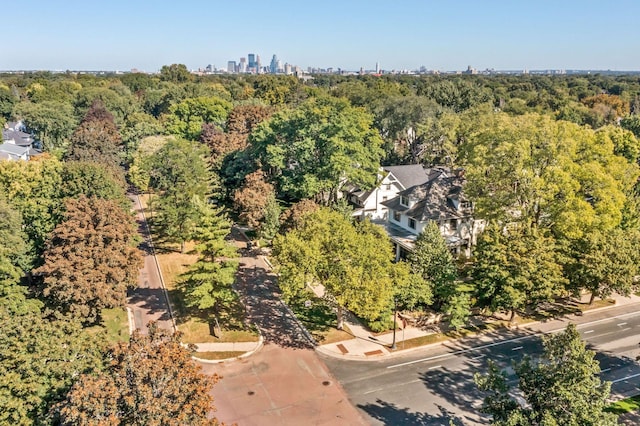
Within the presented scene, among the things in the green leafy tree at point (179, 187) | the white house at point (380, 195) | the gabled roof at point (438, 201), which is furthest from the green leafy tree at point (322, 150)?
the green leafy tree at point (179, 187)

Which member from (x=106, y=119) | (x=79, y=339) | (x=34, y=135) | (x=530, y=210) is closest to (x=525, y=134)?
(x=530, y=210)

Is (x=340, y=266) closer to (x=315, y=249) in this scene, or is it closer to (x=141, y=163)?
(x=315, y=249)

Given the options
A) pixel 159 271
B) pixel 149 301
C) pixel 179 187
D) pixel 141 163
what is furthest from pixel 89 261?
pixel 141 163

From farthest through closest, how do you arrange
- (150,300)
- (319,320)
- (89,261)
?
(150,300) < (319,320) < (89,261)

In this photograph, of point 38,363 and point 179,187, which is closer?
point 38,363

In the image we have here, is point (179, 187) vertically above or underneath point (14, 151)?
underneath

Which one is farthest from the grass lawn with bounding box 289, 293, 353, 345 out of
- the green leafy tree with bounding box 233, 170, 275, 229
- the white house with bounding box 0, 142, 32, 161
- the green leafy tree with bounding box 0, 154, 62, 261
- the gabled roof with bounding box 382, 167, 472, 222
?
the white house with bounding box 0, 142, 32, 161

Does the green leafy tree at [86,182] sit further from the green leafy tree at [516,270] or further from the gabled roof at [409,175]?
the green leafy tree at [516,270]
